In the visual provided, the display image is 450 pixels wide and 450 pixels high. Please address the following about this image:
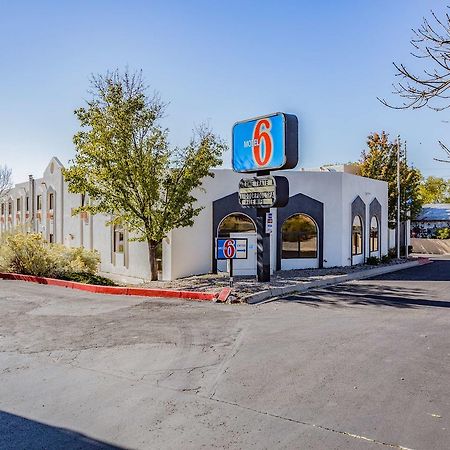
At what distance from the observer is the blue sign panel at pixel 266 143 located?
1452cm

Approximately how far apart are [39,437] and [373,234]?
2412 cm

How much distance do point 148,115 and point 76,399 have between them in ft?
43.5

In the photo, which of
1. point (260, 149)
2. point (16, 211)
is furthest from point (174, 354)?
point (16, 211)

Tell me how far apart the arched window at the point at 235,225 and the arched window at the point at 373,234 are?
351 inches

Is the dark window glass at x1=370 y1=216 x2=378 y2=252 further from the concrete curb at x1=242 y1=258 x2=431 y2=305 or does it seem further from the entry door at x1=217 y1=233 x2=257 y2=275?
the entry door at x1=217 y1=233 x2=257 y2=275

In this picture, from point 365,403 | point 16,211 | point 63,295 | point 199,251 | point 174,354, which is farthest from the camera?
point 16,211

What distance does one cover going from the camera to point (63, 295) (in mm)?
14477

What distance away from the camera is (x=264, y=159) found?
594 inches

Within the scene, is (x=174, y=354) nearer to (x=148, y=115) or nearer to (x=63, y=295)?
(x=63, y=295)

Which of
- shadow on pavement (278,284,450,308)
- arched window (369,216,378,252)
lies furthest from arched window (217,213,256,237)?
arched window (369,216,378,252)

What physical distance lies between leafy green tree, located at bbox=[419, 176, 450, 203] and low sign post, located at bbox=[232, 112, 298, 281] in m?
69.4

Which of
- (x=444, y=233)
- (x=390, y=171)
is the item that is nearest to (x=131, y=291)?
(x=390, y=171)

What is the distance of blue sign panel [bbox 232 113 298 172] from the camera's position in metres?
14.5

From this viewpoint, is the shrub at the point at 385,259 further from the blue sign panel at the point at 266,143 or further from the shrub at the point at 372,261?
the blue sign panel at the point at 266,143
